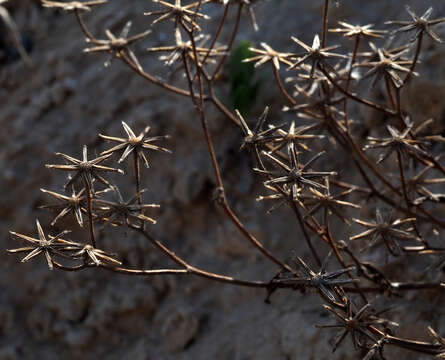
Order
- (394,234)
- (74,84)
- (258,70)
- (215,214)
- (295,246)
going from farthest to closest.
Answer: (74,84)
(258,70)
(215,214)
(295,246)
(394,234)

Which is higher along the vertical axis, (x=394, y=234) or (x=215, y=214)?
(x=394, y=234)

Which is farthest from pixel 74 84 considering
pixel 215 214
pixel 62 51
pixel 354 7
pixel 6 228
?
pixel 354 7

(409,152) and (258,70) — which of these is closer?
(409,152)

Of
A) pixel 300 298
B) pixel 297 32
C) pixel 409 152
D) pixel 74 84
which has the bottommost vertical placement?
pixel 300 298

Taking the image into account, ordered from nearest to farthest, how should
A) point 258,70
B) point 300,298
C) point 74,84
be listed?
point 300,298
point 258,70
point 74,84

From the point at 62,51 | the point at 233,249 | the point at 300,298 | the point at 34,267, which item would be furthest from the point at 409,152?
the point at 62,51

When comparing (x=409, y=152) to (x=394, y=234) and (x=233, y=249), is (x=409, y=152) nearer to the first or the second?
(x=394, y=234)

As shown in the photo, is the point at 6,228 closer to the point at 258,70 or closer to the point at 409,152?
the point at 258,70

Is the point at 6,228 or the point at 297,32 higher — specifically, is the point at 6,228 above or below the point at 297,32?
below

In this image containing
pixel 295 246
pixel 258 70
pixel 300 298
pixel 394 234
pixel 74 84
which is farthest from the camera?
pixel 74 84
